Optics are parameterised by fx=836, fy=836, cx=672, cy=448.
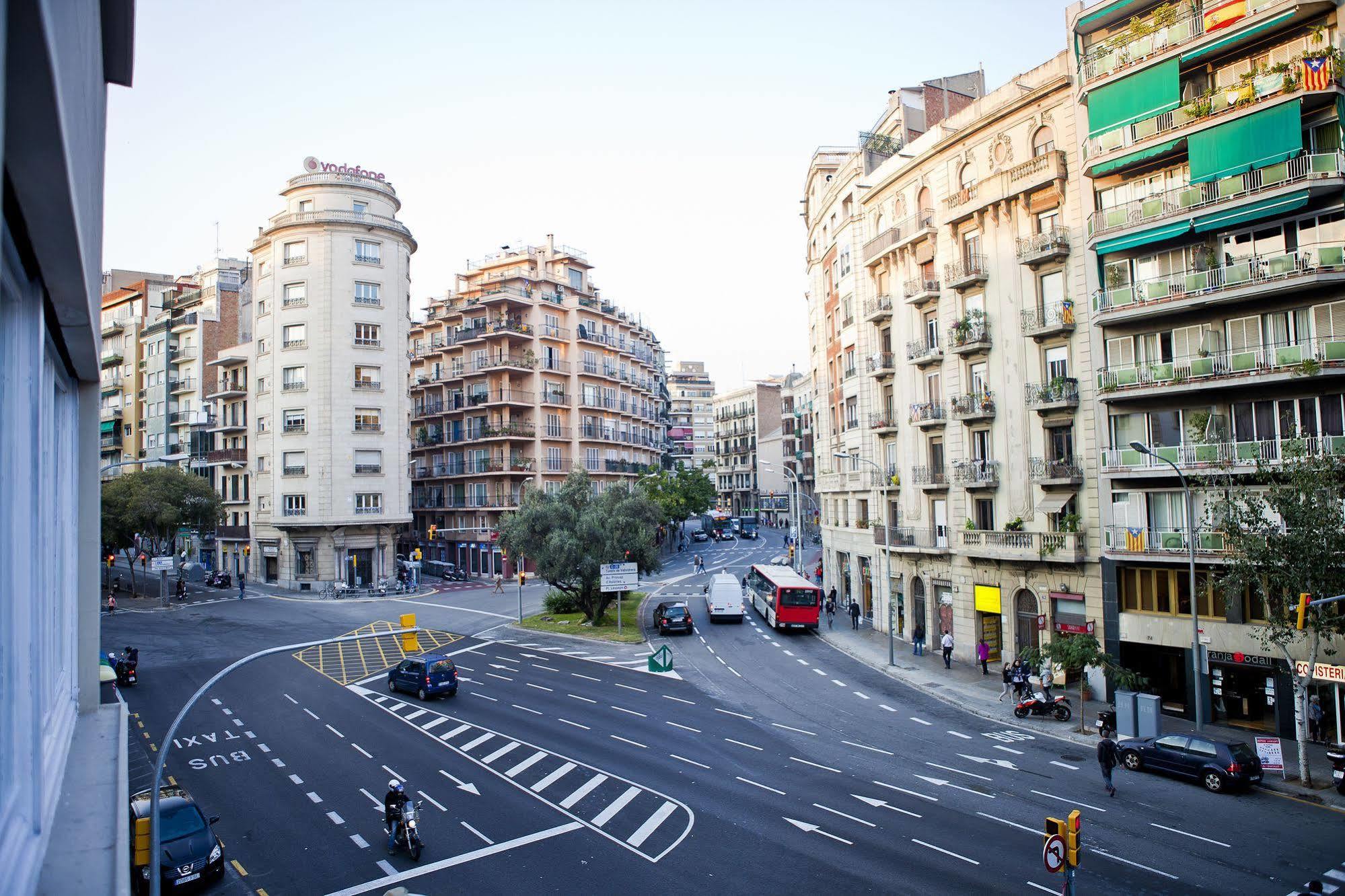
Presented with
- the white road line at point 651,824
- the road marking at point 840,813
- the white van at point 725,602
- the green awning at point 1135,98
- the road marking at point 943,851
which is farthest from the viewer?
the white van at point 725,602

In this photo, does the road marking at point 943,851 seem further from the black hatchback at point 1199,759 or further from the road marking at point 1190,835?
the black hatchback at point 1199,759

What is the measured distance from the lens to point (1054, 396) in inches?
1368

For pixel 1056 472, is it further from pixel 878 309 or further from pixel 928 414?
pixel 878 309

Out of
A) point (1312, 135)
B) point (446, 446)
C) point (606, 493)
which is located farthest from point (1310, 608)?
point (446, 446)

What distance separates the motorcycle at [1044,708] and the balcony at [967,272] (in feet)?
61.5

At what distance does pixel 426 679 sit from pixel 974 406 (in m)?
27.0

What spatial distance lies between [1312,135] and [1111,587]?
17.0m

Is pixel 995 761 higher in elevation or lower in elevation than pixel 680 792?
lower

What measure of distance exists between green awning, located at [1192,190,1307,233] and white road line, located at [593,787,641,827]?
2696cm

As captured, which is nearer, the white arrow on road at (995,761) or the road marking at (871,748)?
the white arrow on road at (995,761)

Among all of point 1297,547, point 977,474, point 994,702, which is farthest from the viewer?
point 977,474

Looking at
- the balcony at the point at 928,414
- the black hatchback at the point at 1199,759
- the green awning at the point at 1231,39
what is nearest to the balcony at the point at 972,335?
the balcony at the point at 928,414

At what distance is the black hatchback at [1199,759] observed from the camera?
22547mm

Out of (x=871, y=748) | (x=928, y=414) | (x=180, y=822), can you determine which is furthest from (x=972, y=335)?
(x=180, y=822)
